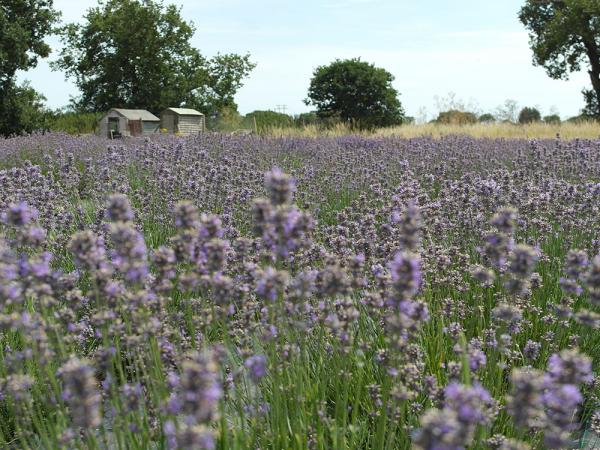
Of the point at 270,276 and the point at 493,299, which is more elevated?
the point at 270,276

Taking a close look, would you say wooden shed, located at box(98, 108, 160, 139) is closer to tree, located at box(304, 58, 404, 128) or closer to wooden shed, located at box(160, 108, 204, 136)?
wooden shed, located at box(160, 108, 204, 136)

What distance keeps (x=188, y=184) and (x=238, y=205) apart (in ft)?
1.77

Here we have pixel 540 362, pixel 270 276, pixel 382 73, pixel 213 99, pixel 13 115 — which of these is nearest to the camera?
pixel 270 276

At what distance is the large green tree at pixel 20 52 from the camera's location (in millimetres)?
30906

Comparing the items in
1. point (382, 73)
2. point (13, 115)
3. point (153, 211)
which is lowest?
point (153, 211)

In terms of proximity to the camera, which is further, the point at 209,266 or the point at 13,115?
the point at 13,115

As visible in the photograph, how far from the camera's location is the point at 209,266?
6.04ft

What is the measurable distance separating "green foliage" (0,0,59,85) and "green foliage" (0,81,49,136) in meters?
0.68

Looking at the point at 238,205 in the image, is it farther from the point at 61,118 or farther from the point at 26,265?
the point at 61,118

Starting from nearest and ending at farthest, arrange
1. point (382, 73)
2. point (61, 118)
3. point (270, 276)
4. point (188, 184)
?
point (270, 276)
point (188, 184)
point (61, 118)
point (382, 73)

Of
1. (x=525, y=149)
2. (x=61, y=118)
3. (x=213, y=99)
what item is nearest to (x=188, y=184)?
(x=525, y=149)

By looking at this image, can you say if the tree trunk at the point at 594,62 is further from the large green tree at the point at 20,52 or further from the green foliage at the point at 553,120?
the large green tree at the point at 20,52

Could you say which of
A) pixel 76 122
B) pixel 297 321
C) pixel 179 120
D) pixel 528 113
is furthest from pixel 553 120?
pixel 297 321

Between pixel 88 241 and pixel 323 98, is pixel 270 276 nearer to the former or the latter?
pixel 88 241
